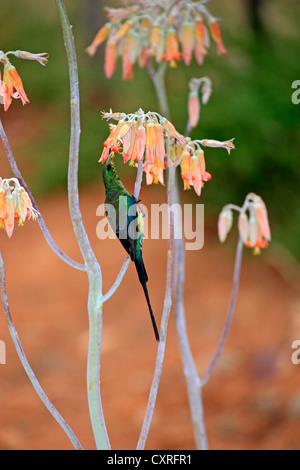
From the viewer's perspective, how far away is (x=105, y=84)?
6371 mm

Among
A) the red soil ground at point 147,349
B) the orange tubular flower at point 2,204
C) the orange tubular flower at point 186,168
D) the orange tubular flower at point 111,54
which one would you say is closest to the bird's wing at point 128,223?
the orange tubular flower at point 186,168

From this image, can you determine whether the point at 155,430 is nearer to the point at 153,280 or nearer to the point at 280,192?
the point at 153,280

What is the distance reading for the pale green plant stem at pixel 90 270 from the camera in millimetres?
1118

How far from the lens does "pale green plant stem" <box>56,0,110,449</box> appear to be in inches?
44.0

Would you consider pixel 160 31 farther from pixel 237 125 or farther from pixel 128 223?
pixel 237 125

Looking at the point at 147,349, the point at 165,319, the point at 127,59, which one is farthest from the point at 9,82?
the point at 147,349

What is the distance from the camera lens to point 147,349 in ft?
10.2

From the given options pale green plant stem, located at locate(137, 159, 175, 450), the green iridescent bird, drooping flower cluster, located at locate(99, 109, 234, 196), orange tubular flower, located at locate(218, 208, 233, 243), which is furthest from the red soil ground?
drooping flower cluster, located at locate(99, 109, 234, 196)

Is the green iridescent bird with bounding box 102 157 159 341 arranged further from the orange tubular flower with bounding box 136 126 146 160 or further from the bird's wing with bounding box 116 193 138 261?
the orange tubular flower with bounding box 136 126 146 160

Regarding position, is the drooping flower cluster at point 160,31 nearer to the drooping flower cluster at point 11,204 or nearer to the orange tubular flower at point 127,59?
the orange tubular flower at point 127,59

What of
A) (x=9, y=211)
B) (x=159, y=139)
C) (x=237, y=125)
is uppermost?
(x=237, y=125)

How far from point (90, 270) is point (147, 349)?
1.97m

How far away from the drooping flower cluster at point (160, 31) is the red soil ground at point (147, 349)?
4.61 feet

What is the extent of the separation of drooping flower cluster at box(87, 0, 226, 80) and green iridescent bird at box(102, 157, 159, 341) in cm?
61
